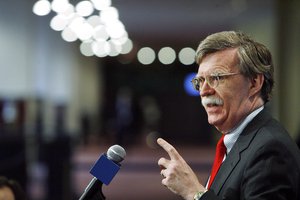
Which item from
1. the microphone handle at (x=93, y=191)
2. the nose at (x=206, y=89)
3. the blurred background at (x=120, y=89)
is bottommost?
the blurred background at (x=120, y=89)

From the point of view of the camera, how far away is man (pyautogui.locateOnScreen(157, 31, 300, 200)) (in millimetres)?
1521

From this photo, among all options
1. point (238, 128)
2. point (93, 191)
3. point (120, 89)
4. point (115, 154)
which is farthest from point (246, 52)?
point (120, 89)

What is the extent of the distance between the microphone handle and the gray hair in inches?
21.0

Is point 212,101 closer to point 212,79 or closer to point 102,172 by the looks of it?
point 212,79

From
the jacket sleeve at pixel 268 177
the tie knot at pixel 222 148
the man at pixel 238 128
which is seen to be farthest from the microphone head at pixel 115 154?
the tie knot at pixel 222 148

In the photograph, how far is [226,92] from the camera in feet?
5.52

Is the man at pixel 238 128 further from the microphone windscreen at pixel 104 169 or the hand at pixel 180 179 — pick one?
the microphone windscreen at pixel 104 169

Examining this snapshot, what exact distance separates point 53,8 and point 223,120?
6.91 meters

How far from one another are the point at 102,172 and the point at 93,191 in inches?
2.4

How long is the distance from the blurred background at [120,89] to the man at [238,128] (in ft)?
3.82

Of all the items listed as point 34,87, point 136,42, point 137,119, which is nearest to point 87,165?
point 34,87

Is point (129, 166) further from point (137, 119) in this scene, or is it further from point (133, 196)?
point (137, 119)

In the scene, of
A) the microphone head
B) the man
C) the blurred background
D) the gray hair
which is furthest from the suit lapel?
the blurred background

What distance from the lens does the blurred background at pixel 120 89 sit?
7.42 m
